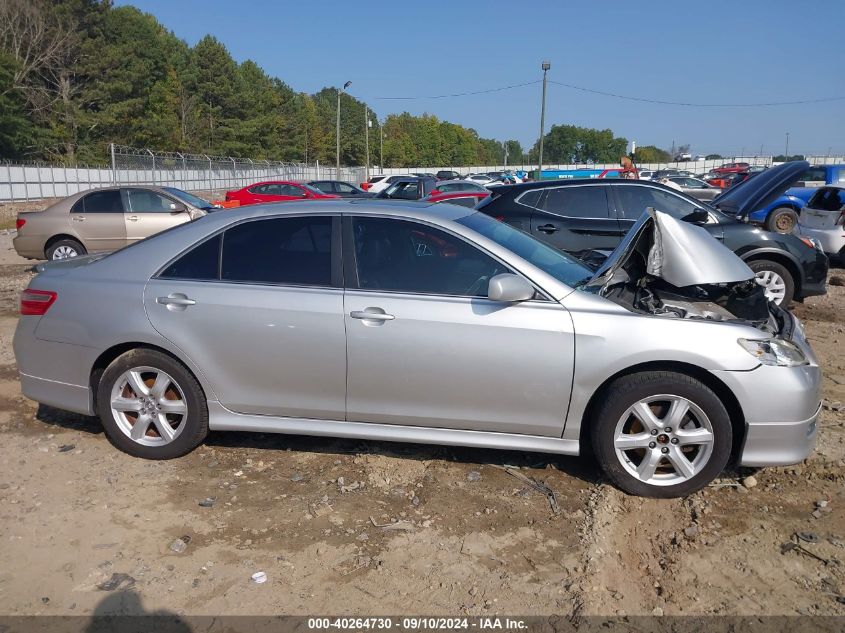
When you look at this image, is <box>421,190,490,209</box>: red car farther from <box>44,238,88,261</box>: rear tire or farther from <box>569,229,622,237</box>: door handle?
<box>44,238,88,261</box>: rear tire

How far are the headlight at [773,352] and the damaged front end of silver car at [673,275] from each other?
0.49 ft

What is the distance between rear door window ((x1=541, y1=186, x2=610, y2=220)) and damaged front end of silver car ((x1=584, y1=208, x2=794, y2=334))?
4.03 meters

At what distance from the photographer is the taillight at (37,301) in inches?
177

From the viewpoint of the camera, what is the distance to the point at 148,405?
14.3ft

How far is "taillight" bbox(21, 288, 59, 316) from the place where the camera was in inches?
177

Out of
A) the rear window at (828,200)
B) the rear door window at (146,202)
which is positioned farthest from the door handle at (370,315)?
the rear window at (828,200)

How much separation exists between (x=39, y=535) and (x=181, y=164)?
124 ft

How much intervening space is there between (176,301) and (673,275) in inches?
120

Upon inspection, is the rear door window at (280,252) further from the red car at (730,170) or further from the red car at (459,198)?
the red car at (730,170)

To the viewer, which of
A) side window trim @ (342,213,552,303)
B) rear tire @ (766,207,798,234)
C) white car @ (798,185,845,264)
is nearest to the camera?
side window trim @ (342,213,552,303)

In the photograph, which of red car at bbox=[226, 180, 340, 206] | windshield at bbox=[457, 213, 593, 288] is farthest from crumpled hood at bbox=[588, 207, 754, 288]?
red car at bbox=[226, 180, 340, 206]

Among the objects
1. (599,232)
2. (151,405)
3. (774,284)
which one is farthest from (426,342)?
(774,284)

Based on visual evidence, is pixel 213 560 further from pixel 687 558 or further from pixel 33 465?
pixel 687 558

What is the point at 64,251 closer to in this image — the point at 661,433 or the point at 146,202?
the point at 146,202
